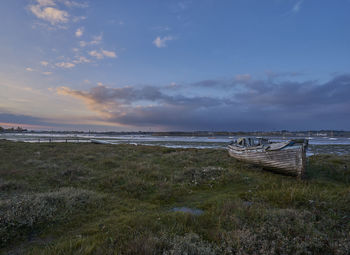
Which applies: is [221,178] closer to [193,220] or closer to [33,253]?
[193,220]

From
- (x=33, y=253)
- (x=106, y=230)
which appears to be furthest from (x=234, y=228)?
(x=33, y=253)

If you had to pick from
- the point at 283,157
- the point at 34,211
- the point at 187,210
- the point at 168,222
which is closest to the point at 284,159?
the point at 283,157

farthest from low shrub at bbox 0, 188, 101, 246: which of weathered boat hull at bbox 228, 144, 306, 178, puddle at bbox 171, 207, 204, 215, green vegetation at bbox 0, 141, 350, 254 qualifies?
weathered boat hull at bbox 228, 144, 306, 178

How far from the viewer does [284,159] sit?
39.7 ft

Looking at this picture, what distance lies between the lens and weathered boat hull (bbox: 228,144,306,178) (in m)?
11.2

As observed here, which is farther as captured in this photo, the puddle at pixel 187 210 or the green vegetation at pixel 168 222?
the puddle at pixel 187 210

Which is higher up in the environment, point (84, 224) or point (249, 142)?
point (249, 142)

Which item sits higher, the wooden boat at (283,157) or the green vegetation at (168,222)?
the wooden boat at (283,157)

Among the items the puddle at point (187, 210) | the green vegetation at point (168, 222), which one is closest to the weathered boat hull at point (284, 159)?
the green vegetation at point (168, 222)

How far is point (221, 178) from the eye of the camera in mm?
11094

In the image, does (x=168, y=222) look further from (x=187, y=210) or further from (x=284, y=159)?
(x=284, y=159)

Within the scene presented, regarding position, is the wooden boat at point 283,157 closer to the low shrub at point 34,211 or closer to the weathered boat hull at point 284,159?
the weathered boat hull at point 284,159

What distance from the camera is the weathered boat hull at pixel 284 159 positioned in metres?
11.2

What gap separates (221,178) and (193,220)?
605 cm
